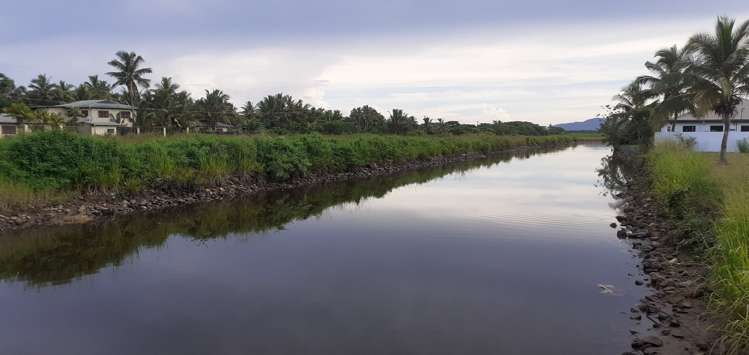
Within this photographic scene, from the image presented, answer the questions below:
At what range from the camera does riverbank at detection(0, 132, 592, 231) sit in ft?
43.0

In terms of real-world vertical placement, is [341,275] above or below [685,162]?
below

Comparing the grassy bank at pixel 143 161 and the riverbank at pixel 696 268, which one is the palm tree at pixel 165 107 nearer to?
the grassy bank at pixel 143 161

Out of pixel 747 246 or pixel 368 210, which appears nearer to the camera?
pixel 747 246

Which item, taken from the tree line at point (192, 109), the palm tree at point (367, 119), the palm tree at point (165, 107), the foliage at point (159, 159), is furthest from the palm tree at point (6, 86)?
the foliage at point (159, 159)

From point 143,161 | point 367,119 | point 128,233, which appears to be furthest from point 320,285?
point 367,119

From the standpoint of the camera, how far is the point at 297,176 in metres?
23.6

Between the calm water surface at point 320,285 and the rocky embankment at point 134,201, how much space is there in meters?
0.76

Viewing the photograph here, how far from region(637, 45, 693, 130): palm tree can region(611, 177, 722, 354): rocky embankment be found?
635 inches

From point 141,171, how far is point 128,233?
4035mm

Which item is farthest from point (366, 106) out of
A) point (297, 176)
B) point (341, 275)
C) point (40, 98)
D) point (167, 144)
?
point (341, 275)

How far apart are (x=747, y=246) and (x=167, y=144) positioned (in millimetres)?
17167

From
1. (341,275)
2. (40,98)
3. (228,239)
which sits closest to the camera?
(341,275)

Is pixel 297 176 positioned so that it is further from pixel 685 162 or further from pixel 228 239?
pixel 685 162

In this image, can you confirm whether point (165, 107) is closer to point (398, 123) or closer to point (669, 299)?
point (398, 123)
